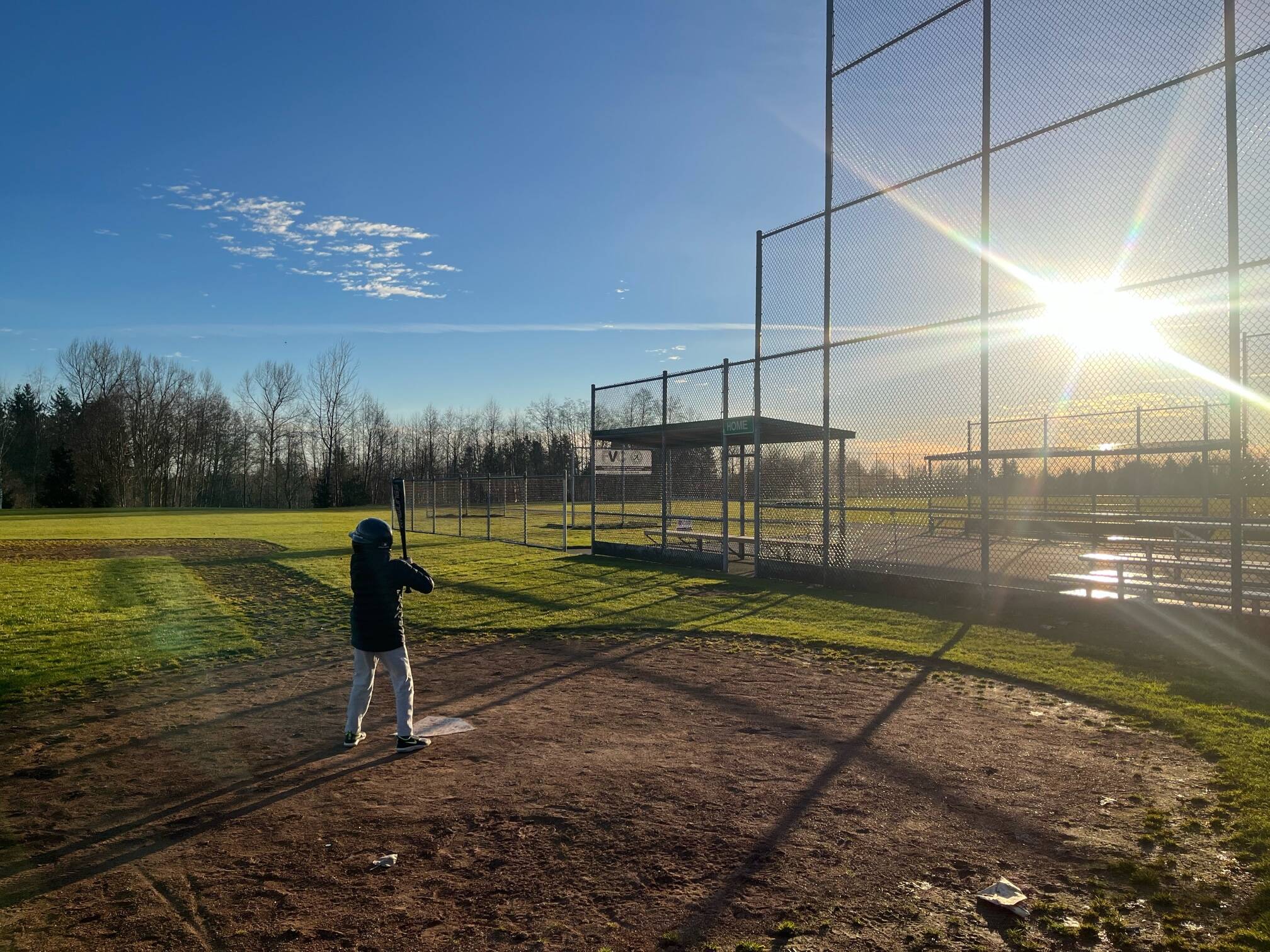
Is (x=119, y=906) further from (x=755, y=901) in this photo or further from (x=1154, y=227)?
(x=1154, y=227)

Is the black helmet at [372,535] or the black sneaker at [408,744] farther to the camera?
the black helmet at [372,535]

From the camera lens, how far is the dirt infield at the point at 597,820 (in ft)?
11.1

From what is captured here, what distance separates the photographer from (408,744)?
5.60 metres

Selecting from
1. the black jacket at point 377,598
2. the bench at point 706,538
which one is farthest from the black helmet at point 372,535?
the bench at point 706,538

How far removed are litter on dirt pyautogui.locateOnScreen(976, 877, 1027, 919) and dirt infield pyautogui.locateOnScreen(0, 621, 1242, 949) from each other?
0.24 ft

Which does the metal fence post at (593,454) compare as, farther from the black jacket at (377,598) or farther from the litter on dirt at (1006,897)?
the litter on dirt at (1006,897)

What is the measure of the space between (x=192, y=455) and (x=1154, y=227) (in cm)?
7960

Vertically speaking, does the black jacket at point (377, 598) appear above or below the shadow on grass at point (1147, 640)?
above

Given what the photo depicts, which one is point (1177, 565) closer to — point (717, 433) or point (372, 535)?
point (372, 535)

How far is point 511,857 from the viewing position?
3953 millimetres

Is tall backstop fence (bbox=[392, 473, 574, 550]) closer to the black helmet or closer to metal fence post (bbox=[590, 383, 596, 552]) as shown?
metal fence post (bbox=[590, 383, 596, 552])

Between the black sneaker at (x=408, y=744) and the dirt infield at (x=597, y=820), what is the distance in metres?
0.15

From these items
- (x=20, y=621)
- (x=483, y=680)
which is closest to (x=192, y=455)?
(x=20, y=621)

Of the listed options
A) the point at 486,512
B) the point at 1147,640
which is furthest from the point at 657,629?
the point at 486,512
